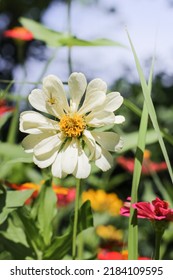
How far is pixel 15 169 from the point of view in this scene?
1345 millimetres

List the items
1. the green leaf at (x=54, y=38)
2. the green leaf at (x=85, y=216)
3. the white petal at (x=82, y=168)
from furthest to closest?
the green leaf at (x=54, y=38) < the green leaf at (x=85, y=216) < the white petal at (x=82, y=168)

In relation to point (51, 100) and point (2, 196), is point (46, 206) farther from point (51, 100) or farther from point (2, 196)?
point (51, 100)

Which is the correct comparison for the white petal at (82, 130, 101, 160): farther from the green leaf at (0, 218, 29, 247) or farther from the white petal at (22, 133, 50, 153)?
the green leaf at (0, 218, 29, 247)

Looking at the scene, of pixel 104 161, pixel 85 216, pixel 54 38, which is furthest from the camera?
pixel 54 38

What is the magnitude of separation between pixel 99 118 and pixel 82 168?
0.04 m

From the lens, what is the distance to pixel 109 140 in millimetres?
452

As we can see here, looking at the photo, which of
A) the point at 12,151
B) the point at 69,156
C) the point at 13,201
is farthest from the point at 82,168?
the point at 12,151

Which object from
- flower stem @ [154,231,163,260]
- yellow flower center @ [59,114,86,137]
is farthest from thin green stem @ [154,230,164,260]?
yellow flower center @ [59,114,86,137]

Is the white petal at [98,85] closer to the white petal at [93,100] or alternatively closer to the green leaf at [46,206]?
the white petal at [93,100]

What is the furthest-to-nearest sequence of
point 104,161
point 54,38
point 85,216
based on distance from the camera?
point 54,38, point 85,216, point 104,161

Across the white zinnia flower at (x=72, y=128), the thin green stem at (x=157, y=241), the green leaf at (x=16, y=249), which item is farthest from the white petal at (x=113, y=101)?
the green leaf at (x=16, y=249)

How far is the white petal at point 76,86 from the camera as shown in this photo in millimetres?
476

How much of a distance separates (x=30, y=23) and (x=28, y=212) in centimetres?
26
